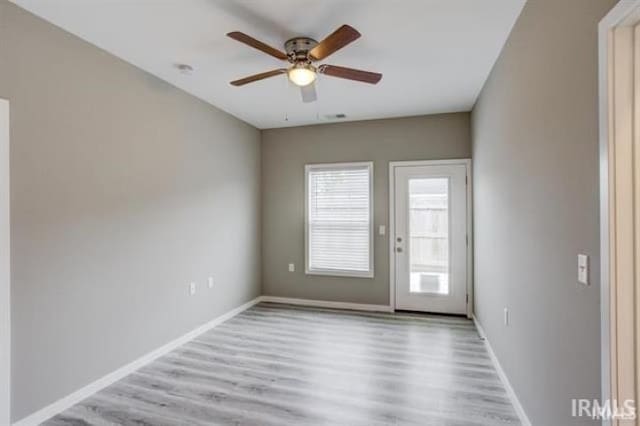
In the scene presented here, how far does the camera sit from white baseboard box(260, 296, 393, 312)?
4.79 meters

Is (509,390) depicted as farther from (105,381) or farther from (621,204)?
(105,381)

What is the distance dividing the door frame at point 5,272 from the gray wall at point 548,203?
308cm

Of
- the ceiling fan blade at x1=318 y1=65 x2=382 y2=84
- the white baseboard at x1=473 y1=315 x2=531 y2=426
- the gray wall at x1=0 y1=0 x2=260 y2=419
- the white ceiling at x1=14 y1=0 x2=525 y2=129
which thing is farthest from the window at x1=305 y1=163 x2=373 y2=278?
the ceiling fan blade at x1=318 y1=65 x2=382 y2=84

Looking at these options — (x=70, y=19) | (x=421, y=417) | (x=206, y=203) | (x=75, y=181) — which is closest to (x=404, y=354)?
(x=421, y=417)

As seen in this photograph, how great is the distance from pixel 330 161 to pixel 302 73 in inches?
98.9

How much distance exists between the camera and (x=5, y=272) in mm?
2086

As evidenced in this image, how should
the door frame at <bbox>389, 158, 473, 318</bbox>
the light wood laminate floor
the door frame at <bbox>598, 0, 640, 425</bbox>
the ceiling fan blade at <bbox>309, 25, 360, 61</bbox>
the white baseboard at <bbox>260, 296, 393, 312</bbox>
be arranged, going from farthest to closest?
the white baseboard at <bbox>260, 296, 393, 312</bbox> → the door frame at <bbox>389, 158, 473, 318</bbox> → the light wood laminate floor → the ceiling fan blade at <bbox>309, 25, 360, 61</bbox> → the door frame at <bbox>598, 0, 640, 425</bbox>

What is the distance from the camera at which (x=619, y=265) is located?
3.89 feet

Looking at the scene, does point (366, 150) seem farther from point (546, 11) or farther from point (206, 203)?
point (546, 11)

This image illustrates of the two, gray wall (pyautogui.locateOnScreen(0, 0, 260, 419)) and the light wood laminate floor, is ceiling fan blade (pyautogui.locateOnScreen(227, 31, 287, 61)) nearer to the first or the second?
gray wall (pyautogui.locateOnScreen(0, 0, 260, 419))

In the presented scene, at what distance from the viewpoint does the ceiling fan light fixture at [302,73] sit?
2529 millimetres

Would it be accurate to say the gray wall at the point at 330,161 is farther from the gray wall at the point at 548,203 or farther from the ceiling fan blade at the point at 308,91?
the ceiling fan blade at the point at 308,91

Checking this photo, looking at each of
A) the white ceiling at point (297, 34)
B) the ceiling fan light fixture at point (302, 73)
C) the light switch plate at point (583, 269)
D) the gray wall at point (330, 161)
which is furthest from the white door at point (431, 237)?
the light switch plate at point (583, 269)

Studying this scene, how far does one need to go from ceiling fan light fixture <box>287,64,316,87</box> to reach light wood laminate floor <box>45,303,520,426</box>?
7.85 feet
